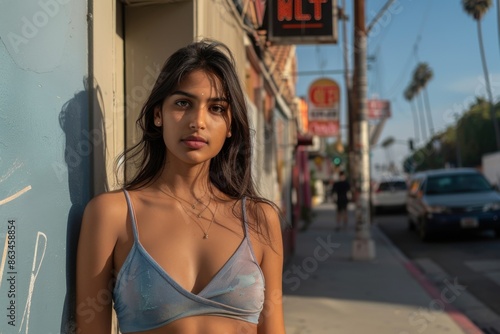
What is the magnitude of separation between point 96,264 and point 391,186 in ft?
82.4

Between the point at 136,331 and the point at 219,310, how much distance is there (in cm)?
26

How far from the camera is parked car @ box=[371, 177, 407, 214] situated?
2580 centimetres

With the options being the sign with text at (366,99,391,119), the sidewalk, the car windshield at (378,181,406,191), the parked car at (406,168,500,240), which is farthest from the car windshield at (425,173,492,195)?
the car windshield at (378,181,406,191)

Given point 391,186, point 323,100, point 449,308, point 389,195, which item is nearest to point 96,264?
point 449,308

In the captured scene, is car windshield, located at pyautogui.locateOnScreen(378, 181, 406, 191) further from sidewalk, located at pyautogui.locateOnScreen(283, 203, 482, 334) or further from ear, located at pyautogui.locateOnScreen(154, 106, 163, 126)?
ear, located at pyautogui.locateOnScreen(154, 106, 163, 126)

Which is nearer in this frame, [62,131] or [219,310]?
[219,310]

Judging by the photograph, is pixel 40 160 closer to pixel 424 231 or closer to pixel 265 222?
pixel 265 222

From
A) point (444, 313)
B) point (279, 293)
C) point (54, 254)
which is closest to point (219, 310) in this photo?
point (279, 293)

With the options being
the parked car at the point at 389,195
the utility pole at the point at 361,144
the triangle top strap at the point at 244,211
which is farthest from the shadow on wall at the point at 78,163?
the parked car at the point at 389,195

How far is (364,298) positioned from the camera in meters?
8.02

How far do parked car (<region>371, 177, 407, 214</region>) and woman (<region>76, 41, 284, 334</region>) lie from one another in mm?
23974

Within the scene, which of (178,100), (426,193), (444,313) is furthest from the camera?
(426,193)

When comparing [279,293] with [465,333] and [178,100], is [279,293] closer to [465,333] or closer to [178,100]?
[178,100]

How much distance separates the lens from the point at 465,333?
6.31 metres
